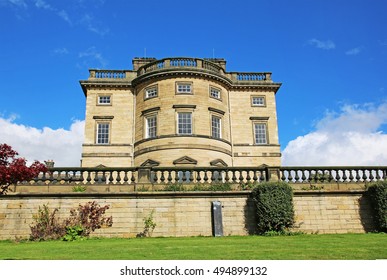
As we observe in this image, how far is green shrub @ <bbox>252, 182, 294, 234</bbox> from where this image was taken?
13.7m

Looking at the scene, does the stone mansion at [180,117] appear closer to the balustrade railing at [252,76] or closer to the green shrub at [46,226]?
the balustrade railing at [252,76]

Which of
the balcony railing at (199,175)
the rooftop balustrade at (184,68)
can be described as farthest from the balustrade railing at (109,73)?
the balcony railing at (199,175)

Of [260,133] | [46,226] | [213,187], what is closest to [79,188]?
[46,226]

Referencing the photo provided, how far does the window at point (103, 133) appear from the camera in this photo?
3030 cm

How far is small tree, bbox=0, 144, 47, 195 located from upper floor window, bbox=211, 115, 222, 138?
16.6 m

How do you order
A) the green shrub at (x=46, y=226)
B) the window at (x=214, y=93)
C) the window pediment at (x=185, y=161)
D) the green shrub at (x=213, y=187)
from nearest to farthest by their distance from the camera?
1. the green shrub at (x=46, y=226)
2. the green shrub at (x=213, y=187)
3. the window pediment at (x=185, y=161)
4. the window at (x=214, y=93)

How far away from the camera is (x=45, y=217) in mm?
13953

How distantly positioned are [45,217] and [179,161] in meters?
13.3

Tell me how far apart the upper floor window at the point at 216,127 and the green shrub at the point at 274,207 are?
14.7 meters

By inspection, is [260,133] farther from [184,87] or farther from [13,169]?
[13,169]

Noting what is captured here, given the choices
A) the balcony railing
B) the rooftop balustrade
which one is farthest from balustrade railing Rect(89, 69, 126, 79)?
the balcony railing

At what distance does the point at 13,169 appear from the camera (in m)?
13.3

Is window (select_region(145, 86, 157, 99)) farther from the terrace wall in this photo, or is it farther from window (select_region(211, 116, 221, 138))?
the terrace wall

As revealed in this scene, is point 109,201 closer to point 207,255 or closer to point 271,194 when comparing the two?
point 271,194
